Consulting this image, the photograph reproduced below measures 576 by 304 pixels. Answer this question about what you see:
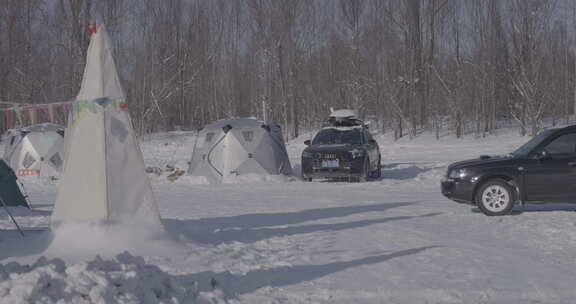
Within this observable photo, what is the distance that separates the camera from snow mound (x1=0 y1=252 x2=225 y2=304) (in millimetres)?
4910

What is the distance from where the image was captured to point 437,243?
27.3ft

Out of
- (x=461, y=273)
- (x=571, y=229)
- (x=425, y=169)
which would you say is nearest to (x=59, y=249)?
(x=461, y=273)

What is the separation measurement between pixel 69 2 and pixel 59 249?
35833 millimetres

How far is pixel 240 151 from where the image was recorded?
736 inches

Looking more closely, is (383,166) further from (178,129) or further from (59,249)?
(178,129)

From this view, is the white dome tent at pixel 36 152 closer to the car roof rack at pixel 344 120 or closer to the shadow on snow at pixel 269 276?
the car roof rack at pixel 344 120

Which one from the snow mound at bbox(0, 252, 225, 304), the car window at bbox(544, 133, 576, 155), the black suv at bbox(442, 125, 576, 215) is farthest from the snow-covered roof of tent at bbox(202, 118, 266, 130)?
the snow mound at bbox(0, 252, 225, 304)

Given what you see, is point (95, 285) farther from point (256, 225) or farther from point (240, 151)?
point (240, 151)

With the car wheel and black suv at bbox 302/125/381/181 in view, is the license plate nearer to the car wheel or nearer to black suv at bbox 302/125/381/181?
black suv at bbox 302/125/381/181

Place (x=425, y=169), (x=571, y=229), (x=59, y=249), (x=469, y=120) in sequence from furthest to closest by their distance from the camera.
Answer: (x=469, y=120)
(x=425, y=169)
(x=571, y=229)
(x=59, y=249)

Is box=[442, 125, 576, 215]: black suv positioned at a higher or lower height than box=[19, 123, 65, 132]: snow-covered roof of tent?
lower

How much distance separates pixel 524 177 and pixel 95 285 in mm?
7917

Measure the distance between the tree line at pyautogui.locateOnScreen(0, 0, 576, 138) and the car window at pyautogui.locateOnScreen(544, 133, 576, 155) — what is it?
75.4 ft

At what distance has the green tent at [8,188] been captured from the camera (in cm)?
1202
